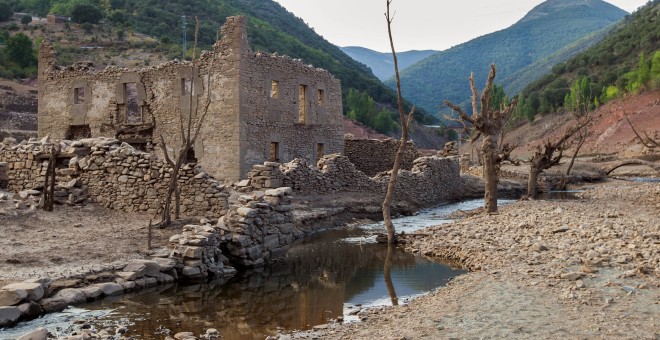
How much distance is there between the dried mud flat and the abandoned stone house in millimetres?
10278

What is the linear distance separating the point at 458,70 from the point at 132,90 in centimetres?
11874

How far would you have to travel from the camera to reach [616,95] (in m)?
70.9

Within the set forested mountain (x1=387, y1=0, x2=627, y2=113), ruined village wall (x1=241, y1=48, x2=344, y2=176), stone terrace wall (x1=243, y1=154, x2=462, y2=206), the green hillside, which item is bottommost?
stone terrace wall (x1=243, y1=154, x2=462, y2=206)

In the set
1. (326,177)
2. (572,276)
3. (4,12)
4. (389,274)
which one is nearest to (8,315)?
(389,274)

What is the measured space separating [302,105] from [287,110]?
1.55 m

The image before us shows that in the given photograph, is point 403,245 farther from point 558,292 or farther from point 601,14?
point 601,14

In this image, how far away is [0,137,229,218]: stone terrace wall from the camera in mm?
15430

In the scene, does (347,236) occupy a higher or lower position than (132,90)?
lower

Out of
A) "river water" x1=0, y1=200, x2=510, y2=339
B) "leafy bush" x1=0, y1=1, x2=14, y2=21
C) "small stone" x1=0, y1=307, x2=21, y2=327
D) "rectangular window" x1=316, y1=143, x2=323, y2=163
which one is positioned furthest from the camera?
"leafy bush" x1=0, y1=1, x2=14, y2=21

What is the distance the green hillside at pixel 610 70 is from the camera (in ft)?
229

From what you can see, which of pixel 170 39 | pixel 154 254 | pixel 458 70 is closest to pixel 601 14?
pixel 458 70

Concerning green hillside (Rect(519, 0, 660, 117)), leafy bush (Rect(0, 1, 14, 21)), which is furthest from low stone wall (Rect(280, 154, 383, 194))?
leafy bush (Rect(0, 1, 14, 21))

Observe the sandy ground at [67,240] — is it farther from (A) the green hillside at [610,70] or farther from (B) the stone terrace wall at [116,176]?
(A) the green hillside at [610,70]

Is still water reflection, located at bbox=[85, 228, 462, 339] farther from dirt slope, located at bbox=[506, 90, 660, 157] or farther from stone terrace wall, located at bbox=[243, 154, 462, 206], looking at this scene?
dirt slope, located at bbox=[506, 90, 660, 157]
